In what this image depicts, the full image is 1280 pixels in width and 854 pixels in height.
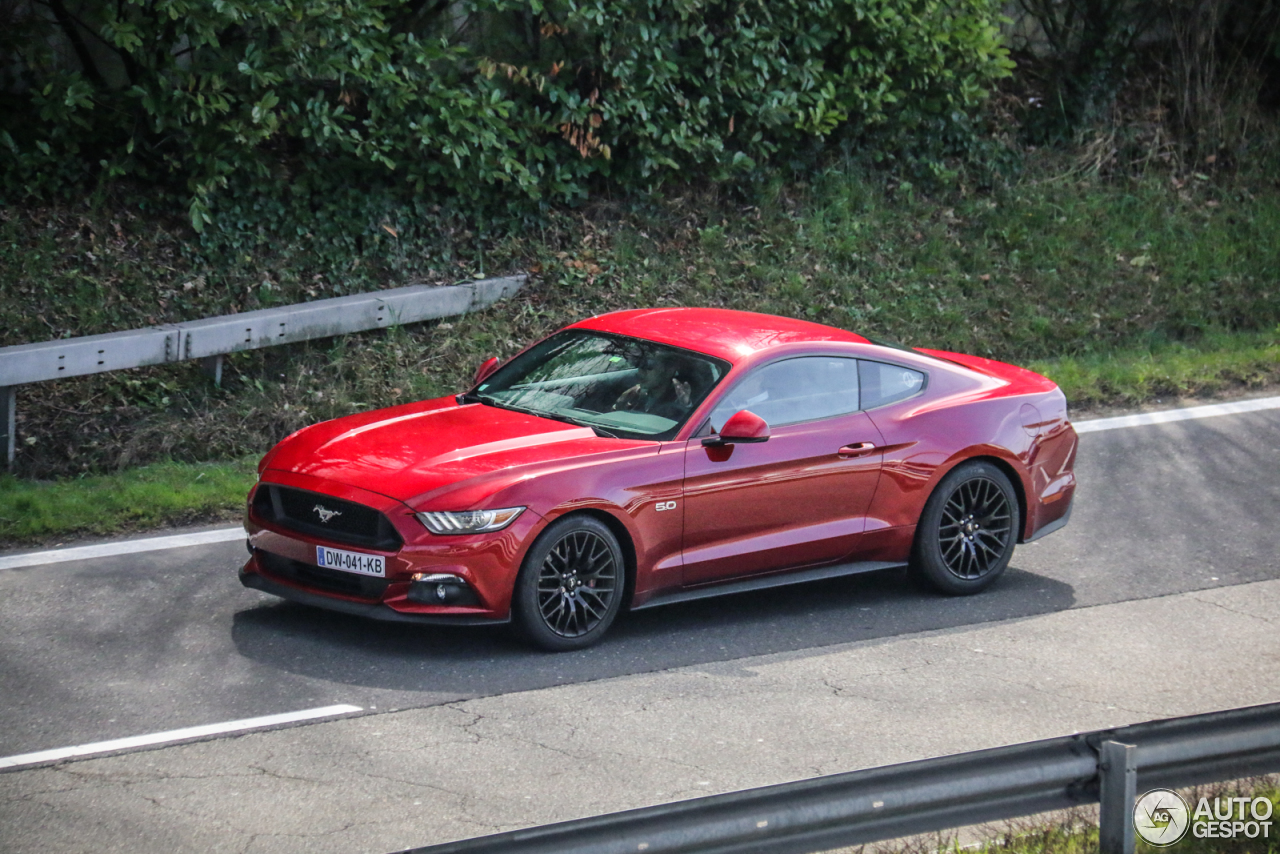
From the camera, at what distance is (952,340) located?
46.4 feet

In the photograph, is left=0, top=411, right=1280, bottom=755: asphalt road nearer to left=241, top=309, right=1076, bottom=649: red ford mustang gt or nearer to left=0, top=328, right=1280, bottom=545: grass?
left=241, top=309, right=1076, bottom=649: red ford mustang gt

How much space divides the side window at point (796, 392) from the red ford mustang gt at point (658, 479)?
0.01 metres

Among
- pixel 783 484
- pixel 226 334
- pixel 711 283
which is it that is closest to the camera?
pixel 783 484

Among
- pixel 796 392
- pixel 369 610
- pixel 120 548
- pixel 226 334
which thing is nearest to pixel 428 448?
pixel 369 610

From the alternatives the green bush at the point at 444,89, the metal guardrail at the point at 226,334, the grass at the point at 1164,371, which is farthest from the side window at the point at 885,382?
the green bush at the point at 444,89

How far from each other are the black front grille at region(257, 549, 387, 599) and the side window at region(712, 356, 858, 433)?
1.91 m

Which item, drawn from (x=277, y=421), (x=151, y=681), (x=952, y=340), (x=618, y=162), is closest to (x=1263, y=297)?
(x=952, y=340)

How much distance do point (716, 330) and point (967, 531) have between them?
71.2 inches

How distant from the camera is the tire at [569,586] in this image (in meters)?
6.89

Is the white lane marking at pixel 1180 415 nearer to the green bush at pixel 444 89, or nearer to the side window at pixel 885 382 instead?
the side window at pixel 885 382

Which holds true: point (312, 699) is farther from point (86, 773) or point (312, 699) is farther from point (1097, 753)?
point (1097, 753)

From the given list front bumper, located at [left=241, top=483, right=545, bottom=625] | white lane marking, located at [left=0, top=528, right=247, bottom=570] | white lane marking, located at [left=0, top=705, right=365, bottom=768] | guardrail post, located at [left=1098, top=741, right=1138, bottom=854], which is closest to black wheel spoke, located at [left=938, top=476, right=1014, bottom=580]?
front bumper, located at [left=241, top=483, right=545, bottom=625]

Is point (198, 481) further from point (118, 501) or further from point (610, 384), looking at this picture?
point (610, 384)

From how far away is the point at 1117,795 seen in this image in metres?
4.34
